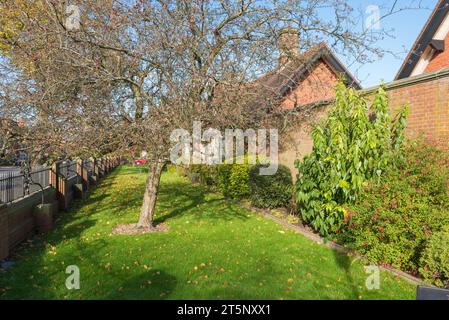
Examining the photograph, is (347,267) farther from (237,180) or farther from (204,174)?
(204,174)

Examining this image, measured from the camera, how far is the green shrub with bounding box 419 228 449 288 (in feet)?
14.1

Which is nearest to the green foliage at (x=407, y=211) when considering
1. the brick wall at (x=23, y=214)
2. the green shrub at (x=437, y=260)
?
the green shrub at (x=437, y=260)

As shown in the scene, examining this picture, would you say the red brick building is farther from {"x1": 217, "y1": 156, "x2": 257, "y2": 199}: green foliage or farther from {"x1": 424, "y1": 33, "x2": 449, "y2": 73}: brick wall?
{"x1": 217, "y1": 156, "x2": 257, "y2": 199}: green foliage

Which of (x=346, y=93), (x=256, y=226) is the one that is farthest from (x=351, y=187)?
(x=256, y=226)

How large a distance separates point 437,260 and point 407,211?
86 cm

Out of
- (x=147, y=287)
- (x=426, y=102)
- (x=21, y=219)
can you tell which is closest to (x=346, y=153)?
(x=426, y=102)

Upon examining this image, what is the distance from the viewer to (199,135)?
6.70 metres

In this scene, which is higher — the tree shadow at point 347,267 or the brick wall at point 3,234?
the brick wall at point 3,234

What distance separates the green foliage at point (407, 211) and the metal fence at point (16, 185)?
6.55 metres

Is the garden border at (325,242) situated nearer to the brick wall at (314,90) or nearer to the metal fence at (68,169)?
the brick wall at (314,90)

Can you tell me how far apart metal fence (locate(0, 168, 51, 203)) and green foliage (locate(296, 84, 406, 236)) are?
6178 millimetres

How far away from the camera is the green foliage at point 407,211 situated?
4984 mm

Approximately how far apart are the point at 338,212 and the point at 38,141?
6037 mm

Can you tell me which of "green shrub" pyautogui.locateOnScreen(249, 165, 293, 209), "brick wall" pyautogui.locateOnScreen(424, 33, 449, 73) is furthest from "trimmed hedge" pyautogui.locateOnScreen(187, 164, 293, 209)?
"brick wall" pyautogui.locateOnScreen(424, 33, 449, 73)
